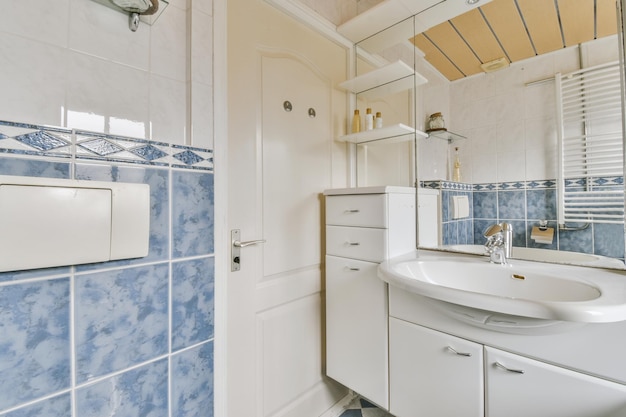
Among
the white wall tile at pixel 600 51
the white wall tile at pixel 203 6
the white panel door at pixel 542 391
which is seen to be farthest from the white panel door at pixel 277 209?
the white wall tile at pixel 600 51

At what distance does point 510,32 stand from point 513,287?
1009 mm

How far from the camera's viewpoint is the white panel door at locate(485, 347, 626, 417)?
0.70 m

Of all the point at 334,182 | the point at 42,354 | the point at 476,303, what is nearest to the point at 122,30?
the point at 42,354

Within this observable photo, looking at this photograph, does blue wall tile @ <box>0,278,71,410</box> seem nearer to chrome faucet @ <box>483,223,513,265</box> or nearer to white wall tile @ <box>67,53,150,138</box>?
white wall tile @ <box>67,53,150,138</box>

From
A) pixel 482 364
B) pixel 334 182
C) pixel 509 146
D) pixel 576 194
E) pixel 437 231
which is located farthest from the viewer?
pixel 334 182

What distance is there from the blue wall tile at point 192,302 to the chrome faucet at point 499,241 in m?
1.08

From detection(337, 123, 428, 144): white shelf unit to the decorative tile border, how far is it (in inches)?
31.5

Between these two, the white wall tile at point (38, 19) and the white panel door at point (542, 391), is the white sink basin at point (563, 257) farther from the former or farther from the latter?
the white wall tile at point (38, 19)

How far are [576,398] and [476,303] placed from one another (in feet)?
1.16

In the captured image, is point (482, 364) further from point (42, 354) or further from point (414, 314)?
point (42, 354)

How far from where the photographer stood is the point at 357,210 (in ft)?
4.08

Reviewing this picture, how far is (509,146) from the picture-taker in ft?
3.67

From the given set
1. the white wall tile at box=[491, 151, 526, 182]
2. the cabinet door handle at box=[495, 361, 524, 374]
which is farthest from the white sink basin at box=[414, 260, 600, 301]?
the white wall tile at box=[491, 151, 526, 182]

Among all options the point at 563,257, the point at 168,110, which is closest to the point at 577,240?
the point at 563,257
